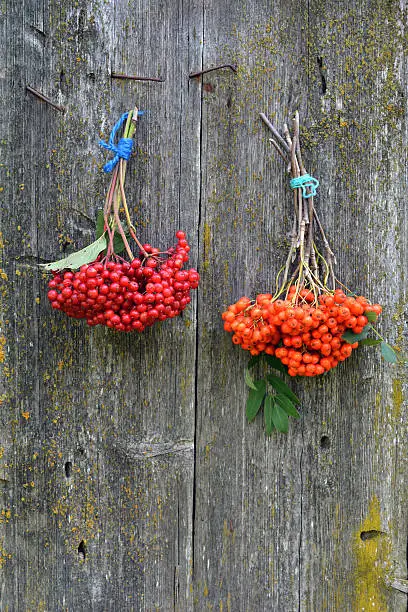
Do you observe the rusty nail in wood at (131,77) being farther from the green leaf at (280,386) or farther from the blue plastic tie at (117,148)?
the green leaf at (280,386)

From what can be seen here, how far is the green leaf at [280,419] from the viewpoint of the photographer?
4.22 ft

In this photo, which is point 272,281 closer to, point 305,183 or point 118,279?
point 305,183

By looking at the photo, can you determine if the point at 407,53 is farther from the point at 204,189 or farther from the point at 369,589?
the point at 369,589

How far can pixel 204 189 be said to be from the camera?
1310mm

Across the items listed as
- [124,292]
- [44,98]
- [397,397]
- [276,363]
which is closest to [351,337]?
[276,363]

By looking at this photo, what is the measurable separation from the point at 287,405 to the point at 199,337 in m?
0.28

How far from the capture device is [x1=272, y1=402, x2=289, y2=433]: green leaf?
129cm

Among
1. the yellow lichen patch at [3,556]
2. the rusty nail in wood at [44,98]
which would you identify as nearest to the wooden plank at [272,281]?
the rusty nail in wood at [44,98]

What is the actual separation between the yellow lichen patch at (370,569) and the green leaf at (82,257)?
0.98m

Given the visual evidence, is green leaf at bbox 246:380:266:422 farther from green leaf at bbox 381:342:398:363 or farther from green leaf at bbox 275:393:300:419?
A: green leaf at bbox 381:342:398:363

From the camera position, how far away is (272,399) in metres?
1.31

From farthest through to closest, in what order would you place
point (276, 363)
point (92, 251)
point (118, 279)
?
1. point (276, 363)
2. point (92, 251)
3. point (118, 279)

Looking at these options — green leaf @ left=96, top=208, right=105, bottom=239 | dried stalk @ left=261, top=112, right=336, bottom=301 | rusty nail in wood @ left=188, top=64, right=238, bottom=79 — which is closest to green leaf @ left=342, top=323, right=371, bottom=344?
dried stalk @ left=261, top=112, right=336, bottom=301

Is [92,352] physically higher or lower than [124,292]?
lower
